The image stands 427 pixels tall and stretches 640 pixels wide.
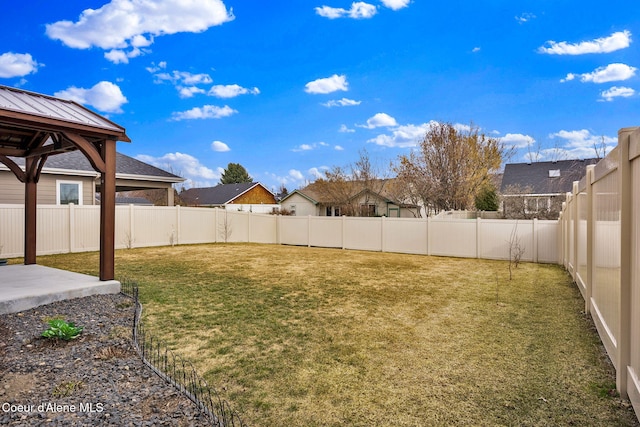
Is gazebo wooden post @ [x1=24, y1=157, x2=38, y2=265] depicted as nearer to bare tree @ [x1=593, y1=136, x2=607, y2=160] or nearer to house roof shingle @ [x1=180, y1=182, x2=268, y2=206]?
bare tree @ [x1=593, y1=136, x2=607, y2=160]

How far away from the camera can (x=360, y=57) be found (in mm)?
16281

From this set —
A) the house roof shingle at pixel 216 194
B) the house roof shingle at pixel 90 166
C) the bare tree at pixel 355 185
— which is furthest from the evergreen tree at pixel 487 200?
the house roof shingle at pixel 216 194

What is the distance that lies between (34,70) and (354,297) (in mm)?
15327

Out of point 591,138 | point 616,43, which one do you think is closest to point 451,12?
point 616,43

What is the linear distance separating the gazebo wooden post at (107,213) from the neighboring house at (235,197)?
88.2 feet

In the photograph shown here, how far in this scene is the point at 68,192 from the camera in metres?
12.8

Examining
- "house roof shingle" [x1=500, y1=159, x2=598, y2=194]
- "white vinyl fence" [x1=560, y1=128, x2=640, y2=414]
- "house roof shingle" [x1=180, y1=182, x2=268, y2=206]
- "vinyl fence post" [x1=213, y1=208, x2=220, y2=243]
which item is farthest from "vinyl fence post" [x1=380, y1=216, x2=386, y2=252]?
"house roof shingle" [x1=180, y1=182, x2=268, y2=206]

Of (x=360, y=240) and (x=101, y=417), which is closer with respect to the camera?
(x=101, y=417)

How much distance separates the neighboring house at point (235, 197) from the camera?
109ft

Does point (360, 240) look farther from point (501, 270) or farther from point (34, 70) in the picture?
point (34, 70)

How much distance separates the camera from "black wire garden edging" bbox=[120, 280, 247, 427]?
2.45 metres

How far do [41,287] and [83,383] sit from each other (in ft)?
10.7

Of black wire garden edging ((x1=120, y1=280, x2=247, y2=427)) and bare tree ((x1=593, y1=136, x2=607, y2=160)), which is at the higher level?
bare tree ((x1=593, y1=136, x2=607, y2=160))

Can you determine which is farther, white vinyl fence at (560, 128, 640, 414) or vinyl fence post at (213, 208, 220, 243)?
vinyl fence post at (213, 208, 220, 243)
